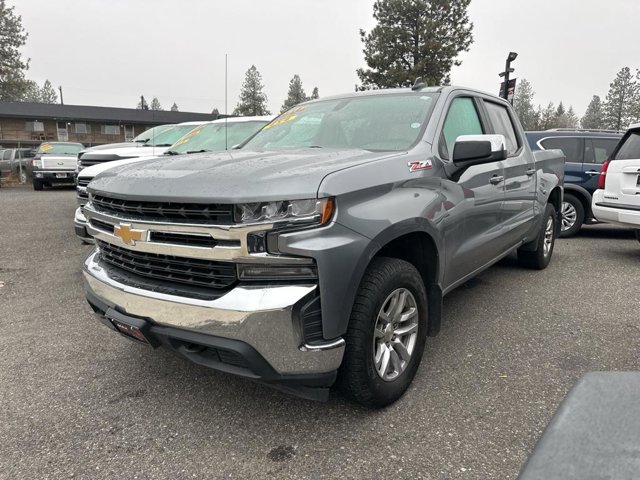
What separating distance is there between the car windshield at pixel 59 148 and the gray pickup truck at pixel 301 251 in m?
15.3

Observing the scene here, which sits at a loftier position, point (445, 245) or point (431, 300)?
point (445, 245)


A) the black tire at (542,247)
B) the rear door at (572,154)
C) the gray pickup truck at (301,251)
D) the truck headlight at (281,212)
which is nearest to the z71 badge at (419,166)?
the gray pickup truck at (301,251)

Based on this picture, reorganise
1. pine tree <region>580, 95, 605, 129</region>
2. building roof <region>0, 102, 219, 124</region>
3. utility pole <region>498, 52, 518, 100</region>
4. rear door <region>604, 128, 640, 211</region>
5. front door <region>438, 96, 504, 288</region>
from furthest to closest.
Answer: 1. pine tree <region>580, 95, 605, 129</region>
2. building roof <region>0, 102, 219, 124</region>
3. utility pole <region>498, 52, 518, 100</region>
4. rear door <region>604, 128, 640, 211</region>
5. front door <region>438, 96, 504, 288</region>

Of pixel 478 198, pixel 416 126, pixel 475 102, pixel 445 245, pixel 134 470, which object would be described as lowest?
pixel 134 470

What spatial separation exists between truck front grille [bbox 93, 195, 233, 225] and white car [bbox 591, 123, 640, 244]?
5652 millimetres

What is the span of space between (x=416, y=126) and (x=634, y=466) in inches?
100

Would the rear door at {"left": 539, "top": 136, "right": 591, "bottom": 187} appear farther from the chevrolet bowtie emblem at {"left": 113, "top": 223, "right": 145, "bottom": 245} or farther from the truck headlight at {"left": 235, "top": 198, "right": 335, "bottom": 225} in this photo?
the chevrolet bowtie emblem at {"left": 113, "top": 223, "right": 145, "bottom": 245}

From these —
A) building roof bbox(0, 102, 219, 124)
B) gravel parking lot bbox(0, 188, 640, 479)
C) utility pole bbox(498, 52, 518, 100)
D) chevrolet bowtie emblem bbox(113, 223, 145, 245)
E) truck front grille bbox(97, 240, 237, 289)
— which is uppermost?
building roof bbox(0, 102, 219, 124)

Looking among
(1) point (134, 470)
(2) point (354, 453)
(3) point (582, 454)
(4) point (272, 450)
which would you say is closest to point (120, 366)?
(1) point (134, 470)

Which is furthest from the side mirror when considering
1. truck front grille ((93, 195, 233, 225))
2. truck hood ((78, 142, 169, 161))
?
truck hood ((78, 142, 169, 161))

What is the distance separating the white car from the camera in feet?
18.9

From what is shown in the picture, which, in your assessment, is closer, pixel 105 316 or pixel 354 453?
pixel 354 453

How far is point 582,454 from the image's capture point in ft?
2.65

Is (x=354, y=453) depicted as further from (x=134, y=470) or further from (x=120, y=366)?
(x=120, y=366)
